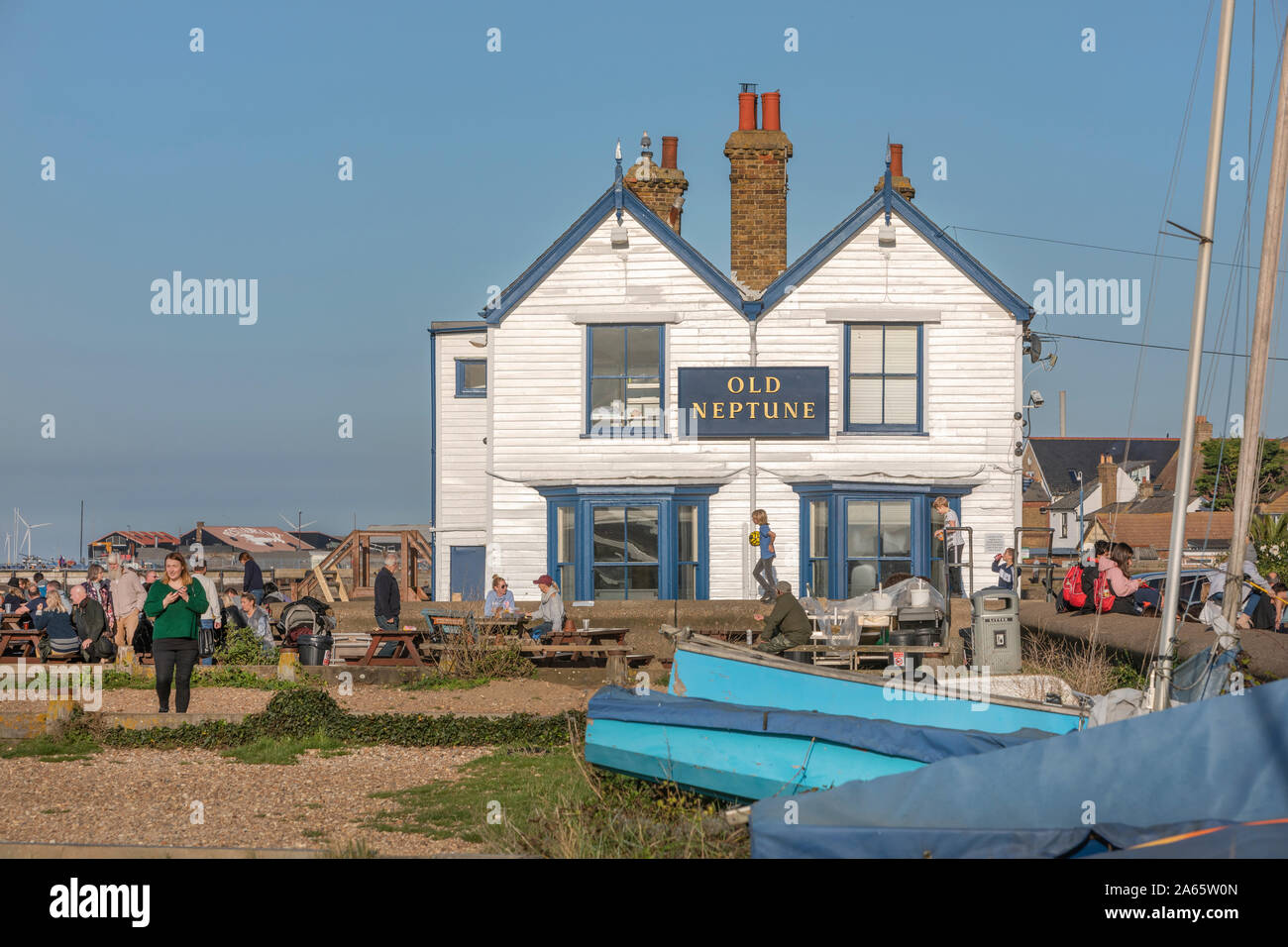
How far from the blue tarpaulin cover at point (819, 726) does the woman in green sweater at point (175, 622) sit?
5.92 metres

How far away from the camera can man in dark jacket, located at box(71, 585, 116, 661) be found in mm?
19344

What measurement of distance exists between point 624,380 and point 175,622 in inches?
464

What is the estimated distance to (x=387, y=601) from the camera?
2066 centimetres

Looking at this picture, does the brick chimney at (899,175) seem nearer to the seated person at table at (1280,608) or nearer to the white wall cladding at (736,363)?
the white wall cladding at (736,363)

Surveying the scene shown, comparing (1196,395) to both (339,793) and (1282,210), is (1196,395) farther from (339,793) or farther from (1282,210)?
(339,793)

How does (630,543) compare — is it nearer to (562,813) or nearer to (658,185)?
(658,185)

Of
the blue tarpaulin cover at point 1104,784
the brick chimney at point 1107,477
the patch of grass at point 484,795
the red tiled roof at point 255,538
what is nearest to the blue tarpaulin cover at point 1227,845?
the blue tarpaulin cover at point 1104,784

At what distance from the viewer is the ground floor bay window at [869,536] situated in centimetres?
2378

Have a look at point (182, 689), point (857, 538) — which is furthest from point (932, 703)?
point (857, 538)

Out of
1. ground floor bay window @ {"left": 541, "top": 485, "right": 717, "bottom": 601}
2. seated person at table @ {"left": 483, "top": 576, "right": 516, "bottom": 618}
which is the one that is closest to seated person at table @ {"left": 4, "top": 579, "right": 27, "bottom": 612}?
ground floor bay window @ {"left": 541, "top": 485, "right": 717, "bottom": 601}

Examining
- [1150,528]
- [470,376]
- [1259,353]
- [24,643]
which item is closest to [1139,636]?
[1259,353]
